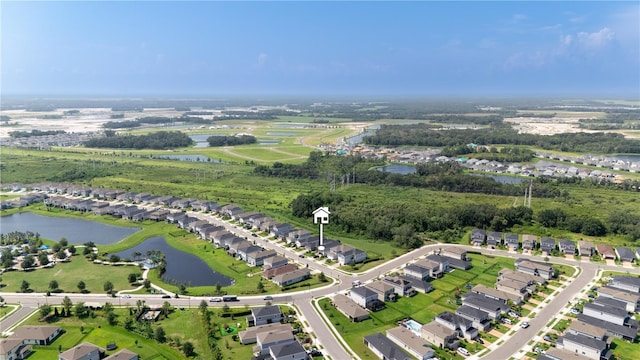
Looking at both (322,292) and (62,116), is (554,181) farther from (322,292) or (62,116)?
(62,116)

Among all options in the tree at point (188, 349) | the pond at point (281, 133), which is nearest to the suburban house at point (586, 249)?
the tree at point (188, 349)

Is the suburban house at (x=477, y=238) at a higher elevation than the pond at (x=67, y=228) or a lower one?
higher

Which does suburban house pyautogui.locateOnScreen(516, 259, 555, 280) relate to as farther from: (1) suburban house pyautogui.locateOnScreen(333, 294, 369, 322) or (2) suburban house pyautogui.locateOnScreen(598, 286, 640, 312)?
(1) suburban house pyautogui.locateOnScreen(333, 294, 369, 322)

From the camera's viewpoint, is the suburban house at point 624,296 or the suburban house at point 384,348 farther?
the suburban house at point 624,296

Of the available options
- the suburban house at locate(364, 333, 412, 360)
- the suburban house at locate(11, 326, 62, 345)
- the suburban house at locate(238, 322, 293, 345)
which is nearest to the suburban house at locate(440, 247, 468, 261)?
the suburban house at locate(364, 333, 412, 360)

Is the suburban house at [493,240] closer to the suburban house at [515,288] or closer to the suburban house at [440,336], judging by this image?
the suburban house at [515,288]

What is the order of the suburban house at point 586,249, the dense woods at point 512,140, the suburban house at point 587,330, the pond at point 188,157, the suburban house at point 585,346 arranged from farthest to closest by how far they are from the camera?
the dense woods at point 512,140
the pond at point 188,157
the suburban house at point 586,249
the suburban house at point 587,330
the suburban house at point 585,346
